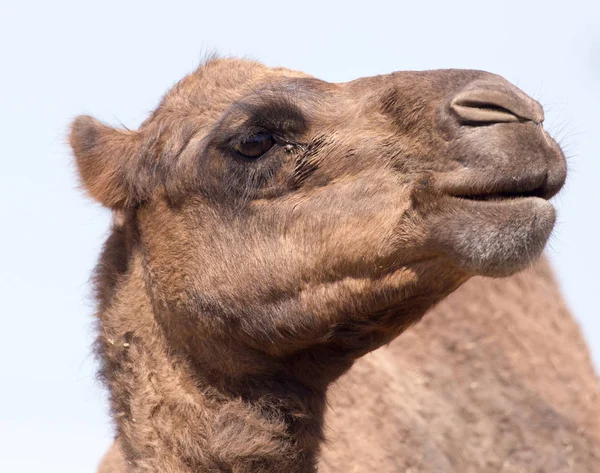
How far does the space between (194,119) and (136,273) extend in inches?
27.7

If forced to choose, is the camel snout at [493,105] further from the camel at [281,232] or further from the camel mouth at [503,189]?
the camel mouth at [503,189]

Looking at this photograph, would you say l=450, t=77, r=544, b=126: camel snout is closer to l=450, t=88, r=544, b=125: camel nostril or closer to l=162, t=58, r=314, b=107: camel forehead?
l=450, t=88, r=544, b=125: camel nostril

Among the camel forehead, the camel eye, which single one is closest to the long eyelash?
the camel eye

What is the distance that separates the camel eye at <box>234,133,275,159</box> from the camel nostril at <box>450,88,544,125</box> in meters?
0.84

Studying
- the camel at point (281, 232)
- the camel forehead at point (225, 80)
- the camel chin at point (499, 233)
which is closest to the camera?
the camel chin at point (499, 233)

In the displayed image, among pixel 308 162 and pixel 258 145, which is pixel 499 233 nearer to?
pixel 308 162

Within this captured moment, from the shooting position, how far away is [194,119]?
4930mm

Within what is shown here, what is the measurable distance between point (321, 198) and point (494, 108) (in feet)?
2.51

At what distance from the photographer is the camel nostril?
4078 millimetres

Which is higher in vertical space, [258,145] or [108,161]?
[258,145]

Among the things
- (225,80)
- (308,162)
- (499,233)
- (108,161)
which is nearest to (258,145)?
(308,162)

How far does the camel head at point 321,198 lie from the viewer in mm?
4039

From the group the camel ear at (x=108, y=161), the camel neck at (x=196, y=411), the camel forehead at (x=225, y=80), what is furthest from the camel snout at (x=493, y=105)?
the camel ear at (x=108, y=161)

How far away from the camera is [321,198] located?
14.6 feet
